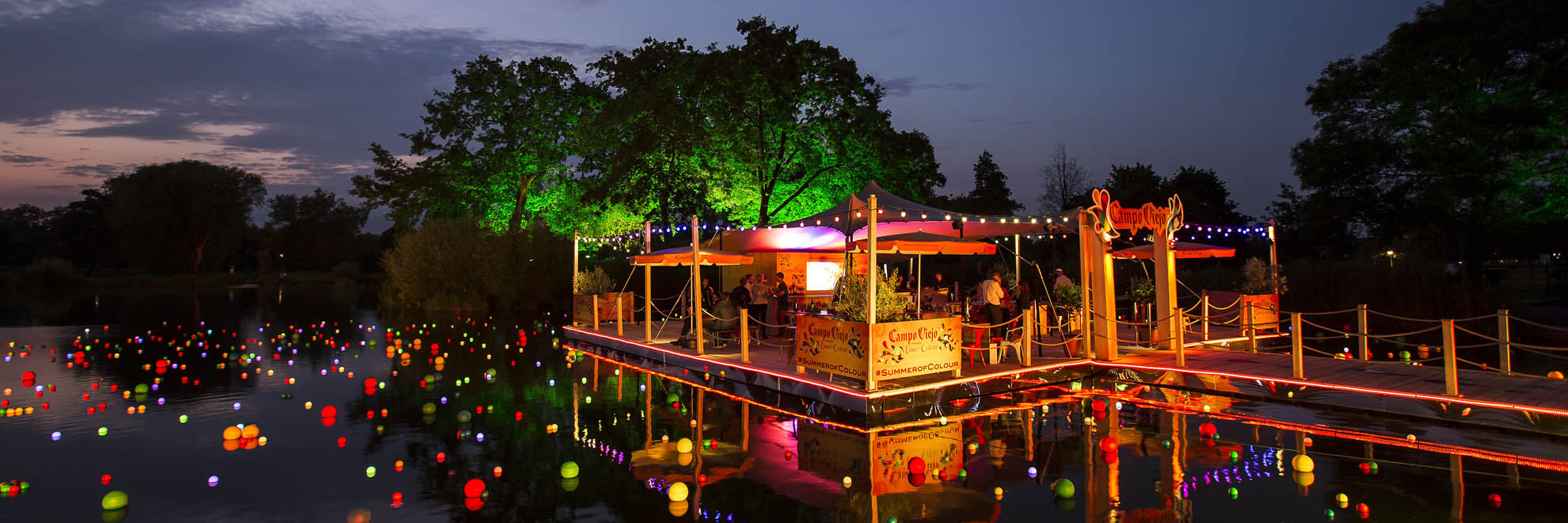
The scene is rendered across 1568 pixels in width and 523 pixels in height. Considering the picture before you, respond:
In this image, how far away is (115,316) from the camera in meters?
30.9

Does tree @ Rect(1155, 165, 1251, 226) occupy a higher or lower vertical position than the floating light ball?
higher

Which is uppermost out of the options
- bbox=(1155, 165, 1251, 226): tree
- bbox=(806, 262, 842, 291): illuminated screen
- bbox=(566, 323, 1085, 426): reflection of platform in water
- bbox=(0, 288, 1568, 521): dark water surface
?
bbox=(1155, 165, 1251, 226): tree

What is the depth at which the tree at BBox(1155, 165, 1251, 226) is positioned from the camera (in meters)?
39.8

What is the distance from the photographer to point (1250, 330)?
1548 cm

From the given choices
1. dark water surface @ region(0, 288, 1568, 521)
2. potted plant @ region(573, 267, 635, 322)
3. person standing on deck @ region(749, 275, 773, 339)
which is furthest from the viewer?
potted plant @ region(573, 267, 635, 322)

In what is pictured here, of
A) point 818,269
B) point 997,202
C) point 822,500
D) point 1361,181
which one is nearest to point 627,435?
point 822,500

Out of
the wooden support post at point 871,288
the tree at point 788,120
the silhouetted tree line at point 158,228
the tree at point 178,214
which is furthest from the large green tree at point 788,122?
the tree at point 178,214

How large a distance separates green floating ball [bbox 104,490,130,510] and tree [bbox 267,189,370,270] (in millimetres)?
95219

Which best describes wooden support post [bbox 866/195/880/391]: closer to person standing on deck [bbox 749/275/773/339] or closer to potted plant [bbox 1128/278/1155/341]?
person standing on deck [bbox 749/275/773/339]

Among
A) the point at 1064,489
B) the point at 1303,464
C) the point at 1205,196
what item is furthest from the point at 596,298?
the point at 1205,196

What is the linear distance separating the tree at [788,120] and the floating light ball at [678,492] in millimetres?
21759

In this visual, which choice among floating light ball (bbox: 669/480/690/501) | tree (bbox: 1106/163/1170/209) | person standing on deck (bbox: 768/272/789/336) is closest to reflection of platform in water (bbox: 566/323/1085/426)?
person standing on deck (bbox: 768/272/789/336)

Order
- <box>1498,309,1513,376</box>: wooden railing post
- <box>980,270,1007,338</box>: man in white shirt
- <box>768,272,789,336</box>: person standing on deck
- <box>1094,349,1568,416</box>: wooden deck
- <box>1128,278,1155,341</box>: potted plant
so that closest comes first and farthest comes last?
1. <box>1094,349,1568,416</box>: wooden deck
2. <box>1498,309,1513,376</box>: wooden railing post
3. <box>980,270,1007,338</box>: man in white shirt
4. <box>768,272,789,336</box>: person standing on deck
5. <box>1128,278,1155,341</box>: potted plant

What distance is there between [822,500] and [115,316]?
3480 centimetres
